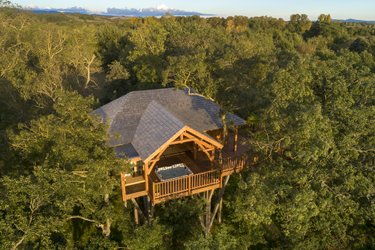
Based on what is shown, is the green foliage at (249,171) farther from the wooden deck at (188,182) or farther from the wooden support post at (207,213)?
the wooden deck at (188,182)

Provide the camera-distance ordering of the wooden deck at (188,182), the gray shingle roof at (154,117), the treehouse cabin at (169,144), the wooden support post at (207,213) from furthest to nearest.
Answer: the wooden support post at (207,213), the gray shingle roof at (154,117), the wooden deck at (188,182), the treehouse cabin at (169,144)

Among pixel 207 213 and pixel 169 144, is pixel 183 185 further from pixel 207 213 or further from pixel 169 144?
pixel 207 213

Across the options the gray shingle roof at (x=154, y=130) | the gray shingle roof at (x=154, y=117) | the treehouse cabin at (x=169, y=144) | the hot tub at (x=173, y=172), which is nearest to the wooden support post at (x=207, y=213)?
the treehouse cabin at (x=169, y=144)

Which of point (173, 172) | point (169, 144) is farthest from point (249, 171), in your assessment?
point (169, 144)

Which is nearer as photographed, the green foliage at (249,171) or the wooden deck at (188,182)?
the green foliage at (249,171)

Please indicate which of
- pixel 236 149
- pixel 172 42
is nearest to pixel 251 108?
pixel 236 149

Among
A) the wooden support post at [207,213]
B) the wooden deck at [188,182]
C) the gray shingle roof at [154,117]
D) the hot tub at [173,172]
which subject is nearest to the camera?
the wooden deck at [188,182]

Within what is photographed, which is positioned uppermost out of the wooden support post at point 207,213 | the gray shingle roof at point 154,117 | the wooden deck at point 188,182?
the gray shingle roof at point 154,117

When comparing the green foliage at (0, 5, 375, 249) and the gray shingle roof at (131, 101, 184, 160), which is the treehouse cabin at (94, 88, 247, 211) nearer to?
the gray shingle roof at (131, 101, 184, 160)

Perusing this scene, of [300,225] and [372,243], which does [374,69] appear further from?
[300,225]
